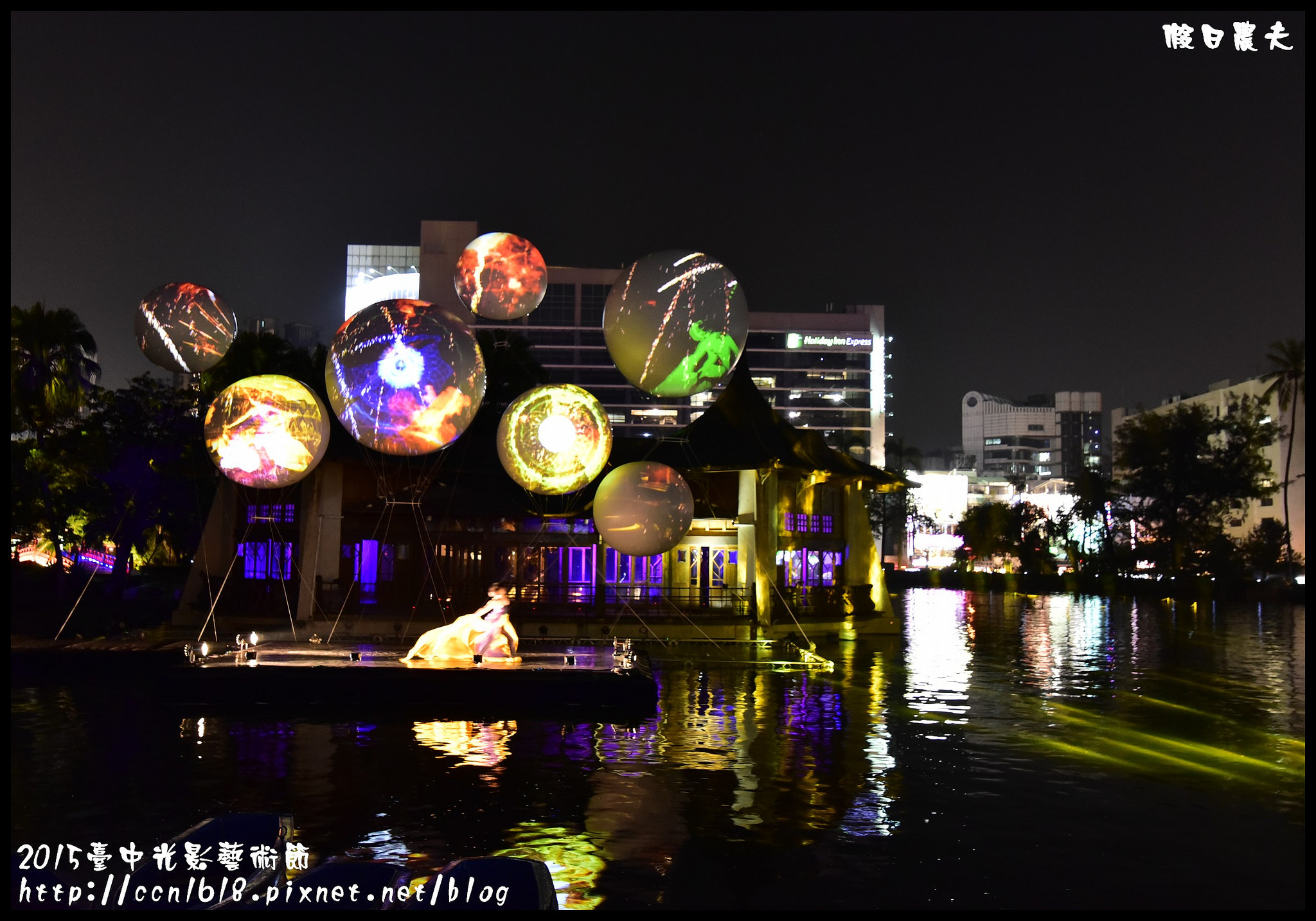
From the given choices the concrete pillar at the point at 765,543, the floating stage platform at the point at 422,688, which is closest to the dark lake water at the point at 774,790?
the floating stage platform at the point at 422,688

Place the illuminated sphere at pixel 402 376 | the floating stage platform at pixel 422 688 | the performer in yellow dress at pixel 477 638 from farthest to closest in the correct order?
the performer in yellow dress at pixel 477 638 < the floating stage platform at pixel 422 688 < the illuminated sphere at pixel 402 376

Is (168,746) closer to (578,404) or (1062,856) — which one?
(578,404)

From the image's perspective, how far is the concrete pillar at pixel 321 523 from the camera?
116ft

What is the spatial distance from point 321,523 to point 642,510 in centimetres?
1742

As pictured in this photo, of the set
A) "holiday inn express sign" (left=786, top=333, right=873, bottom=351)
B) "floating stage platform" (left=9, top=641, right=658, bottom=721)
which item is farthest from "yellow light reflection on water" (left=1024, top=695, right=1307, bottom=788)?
"holiday inn express sign" (left=786, top=333, right=873, bottom=351)

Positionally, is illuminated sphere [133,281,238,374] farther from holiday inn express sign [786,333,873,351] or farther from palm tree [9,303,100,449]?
holiday inn express sign [786,333,873,351]

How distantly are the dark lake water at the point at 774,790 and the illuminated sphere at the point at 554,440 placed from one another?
4.52 m

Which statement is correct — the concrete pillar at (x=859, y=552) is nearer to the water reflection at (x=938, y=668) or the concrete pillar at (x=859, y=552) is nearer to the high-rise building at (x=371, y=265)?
the water reflection at (x=938, y=668)

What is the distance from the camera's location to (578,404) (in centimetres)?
2116

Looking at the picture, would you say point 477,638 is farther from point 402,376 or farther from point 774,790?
point 774,790

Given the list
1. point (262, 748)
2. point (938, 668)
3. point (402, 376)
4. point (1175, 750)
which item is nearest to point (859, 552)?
point (938, 668)

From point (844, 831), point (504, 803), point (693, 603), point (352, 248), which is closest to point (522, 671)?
point (504, 803)

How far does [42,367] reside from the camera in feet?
119

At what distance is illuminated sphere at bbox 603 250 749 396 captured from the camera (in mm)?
17656
